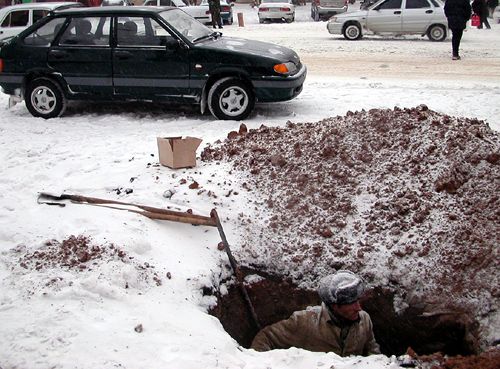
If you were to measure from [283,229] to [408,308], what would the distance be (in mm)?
1449

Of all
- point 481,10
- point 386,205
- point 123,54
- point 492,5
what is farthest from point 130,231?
point 492,5

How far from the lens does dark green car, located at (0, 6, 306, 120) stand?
30.8 feet

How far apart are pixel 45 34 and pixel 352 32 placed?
12.1m

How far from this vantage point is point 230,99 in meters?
9.49

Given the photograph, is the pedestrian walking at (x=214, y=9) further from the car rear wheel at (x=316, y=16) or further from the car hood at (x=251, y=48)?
the car hood at (x=251, y=48)

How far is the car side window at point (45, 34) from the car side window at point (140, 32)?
107 centimetres

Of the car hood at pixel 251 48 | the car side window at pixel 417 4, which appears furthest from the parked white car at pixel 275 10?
the car hood at pixel 251 48

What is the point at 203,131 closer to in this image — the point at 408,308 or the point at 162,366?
the point at 408,308

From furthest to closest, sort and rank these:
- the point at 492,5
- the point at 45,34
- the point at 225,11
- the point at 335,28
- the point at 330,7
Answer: the point at 330,7 < the point at 492,5 < the point at 225,11 < the point at 335,28 < the point at 45,34

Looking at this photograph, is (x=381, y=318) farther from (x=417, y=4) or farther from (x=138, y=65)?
(x=417, y=4)

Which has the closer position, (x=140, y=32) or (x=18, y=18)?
(x=140, y=32)

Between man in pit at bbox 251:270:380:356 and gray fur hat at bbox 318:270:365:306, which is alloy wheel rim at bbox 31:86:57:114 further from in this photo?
gray fur hat at bbox 318:270:365:306

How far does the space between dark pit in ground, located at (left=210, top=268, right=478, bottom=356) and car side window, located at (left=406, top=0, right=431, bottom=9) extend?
15.3 m

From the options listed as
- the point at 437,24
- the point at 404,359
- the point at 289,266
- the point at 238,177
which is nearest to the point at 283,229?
the point at 289,266
